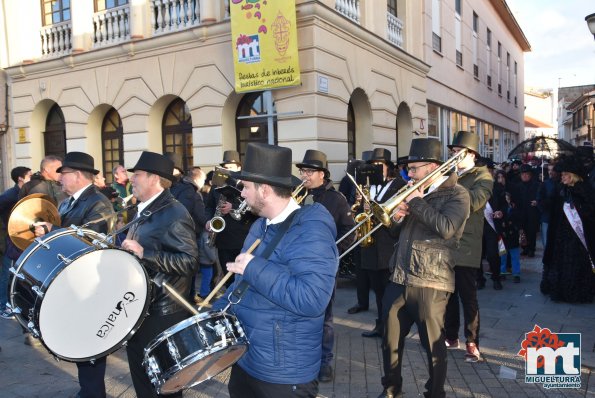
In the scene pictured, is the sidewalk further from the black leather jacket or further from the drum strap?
the drum strap

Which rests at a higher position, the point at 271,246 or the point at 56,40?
the point at 56,40

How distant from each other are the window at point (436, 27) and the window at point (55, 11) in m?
11.5

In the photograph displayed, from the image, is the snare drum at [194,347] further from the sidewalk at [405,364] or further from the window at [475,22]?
the window at [475,22]

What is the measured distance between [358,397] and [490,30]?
2519 centimetres

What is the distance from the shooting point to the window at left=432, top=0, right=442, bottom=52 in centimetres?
1685

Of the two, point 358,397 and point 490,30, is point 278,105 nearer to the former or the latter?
point 358,397

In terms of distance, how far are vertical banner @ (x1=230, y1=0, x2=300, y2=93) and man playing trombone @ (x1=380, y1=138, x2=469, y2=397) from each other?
6.19 m

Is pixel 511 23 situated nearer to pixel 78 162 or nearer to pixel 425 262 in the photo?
pixel 425 262

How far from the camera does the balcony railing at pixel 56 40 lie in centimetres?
1374

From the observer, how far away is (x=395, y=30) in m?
14.1

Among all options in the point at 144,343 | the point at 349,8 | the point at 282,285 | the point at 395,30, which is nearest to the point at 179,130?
the point at 349,8

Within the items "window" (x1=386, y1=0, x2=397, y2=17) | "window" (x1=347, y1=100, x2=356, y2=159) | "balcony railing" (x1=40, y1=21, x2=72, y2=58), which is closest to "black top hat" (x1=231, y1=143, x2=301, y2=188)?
"window" (x1=347, y1=100, x2=356, y2=159)

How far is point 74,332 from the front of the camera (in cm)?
288

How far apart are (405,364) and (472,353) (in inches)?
26.6
